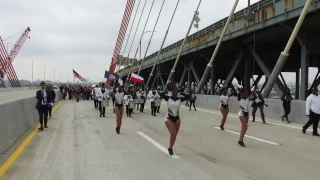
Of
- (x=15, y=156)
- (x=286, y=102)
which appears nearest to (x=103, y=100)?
(x=286, y=102)

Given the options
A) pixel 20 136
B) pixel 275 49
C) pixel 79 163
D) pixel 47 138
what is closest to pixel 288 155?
pixel 79 163

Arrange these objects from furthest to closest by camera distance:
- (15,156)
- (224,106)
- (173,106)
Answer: (224,106), (173,106), (15,156)

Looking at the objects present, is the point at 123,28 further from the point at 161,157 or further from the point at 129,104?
the point at 161,157

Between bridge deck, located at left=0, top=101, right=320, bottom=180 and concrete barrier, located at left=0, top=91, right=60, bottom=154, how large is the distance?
0.58m

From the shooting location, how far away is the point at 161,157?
27.3ft

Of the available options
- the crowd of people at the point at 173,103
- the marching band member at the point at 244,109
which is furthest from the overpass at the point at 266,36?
the marching band member at the point at 244,109

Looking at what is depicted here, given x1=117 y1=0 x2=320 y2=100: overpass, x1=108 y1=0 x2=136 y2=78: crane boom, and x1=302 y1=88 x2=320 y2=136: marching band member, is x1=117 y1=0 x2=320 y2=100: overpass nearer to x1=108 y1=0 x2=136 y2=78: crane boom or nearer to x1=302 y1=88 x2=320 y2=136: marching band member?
x1=302 y1=88 x2=320 y2=136: marching band member

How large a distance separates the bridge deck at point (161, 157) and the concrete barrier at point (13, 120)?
577 millimetres

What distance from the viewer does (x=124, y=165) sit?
7.44 metres

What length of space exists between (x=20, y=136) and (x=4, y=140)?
2.40 m

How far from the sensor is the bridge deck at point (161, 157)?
266 inches

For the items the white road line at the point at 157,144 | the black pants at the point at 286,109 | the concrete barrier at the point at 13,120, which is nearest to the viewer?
the white road line at the point at 157,144

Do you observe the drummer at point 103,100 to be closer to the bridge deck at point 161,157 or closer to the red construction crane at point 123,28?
the bridge deck at point 161,157

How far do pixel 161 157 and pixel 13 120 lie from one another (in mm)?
5141
